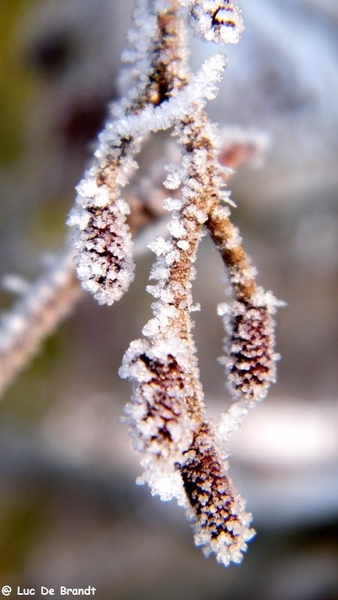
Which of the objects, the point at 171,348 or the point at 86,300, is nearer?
the point at 171,348

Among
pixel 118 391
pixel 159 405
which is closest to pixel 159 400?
pixel 159 405

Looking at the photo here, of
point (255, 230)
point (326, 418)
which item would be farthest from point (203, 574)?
point (255, 230)

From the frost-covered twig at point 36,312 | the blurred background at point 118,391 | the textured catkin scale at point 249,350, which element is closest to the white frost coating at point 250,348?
the textured catkin scale at point 249,350

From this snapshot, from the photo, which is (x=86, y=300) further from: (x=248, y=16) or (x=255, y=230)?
(x=248, y=16)

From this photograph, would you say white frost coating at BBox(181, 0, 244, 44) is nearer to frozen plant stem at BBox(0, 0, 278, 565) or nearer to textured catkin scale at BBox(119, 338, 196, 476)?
frozen plant stem at BBox(0, 0, 278, 565)

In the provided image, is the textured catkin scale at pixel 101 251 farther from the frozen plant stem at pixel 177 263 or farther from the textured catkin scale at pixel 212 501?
the textured catkin scale at pixel 212 501

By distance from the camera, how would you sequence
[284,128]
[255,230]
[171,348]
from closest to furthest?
[171,348]
[284,128]
[255,230]

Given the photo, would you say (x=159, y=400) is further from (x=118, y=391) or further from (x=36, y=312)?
(x=118, y=391)
